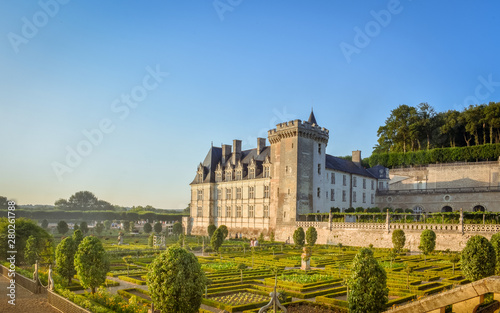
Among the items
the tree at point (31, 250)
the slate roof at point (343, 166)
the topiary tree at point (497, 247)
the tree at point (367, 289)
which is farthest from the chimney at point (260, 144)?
the tree at point (367, 289)

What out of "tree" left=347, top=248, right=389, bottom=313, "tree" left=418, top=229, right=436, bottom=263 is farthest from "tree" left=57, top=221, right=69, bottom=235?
"tree" left=347, top=248, right=389, bottom=313

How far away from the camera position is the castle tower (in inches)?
2076

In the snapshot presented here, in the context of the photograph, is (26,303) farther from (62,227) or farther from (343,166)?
(343,166)

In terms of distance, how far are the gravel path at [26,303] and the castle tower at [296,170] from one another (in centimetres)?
3593

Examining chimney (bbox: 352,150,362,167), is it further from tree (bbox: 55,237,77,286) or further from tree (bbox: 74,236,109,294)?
tree (bbox: 74,236,109,294)

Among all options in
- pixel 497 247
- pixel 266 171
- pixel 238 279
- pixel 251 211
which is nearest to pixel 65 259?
pixel 238 279

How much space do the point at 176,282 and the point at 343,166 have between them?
50067mm

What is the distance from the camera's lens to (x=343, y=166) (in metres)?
61.0

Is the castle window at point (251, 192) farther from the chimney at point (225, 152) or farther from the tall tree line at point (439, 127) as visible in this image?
the tall tree line at point (439, 127)

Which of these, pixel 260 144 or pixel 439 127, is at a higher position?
pixel 439 127

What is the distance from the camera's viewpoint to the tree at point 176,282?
44.5 ft

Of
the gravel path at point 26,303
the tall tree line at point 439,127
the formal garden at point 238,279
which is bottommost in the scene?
the gravel path at point 26,303

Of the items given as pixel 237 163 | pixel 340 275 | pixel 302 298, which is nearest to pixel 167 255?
pixel 302 298

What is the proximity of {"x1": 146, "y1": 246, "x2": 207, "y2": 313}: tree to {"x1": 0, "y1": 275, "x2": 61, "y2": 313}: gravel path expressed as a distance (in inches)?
227
